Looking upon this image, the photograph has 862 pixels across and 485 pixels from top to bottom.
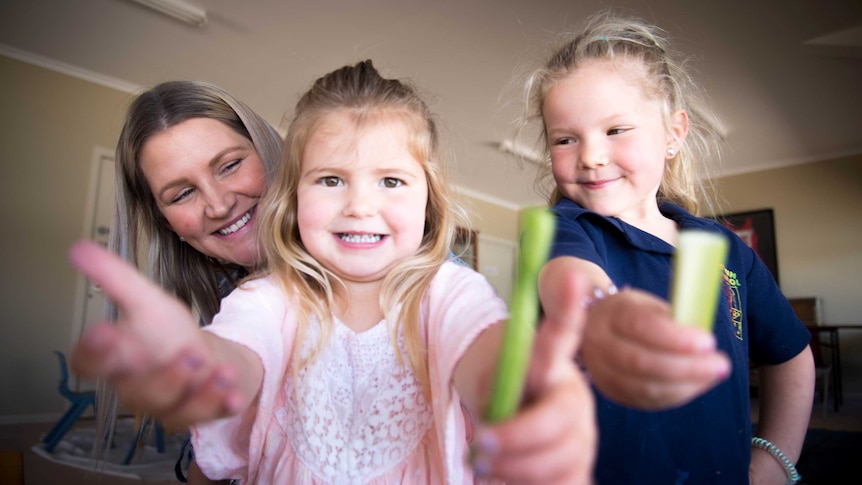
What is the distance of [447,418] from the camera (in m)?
0.61

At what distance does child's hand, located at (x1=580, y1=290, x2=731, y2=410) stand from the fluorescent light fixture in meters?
4.12

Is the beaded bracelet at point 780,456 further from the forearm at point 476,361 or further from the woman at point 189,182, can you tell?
the woman at point 189,182

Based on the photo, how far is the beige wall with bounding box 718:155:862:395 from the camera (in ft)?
19.8

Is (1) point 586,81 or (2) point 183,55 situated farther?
(2) point 183,55

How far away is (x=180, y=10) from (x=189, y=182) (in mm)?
3281

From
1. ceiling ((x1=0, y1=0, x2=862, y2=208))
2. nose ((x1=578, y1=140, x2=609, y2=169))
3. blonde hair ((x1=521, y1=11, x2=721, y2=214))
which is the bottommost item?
nose ((x1=578, y1=140, x2=609, y2=169))

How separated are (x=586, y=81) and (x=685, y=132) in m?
0.26

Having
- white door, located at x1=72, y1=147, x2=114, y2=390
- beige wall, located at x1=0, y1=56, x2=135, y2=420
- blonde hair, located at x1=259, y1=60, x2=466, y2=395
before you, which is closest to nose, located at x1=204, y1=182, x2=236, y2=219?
blonde hair, located at x1=259, y1=60, x2=466, y2=395

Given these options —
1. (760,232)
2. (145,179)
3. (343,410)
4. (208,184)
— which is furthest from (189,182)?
(760,232)

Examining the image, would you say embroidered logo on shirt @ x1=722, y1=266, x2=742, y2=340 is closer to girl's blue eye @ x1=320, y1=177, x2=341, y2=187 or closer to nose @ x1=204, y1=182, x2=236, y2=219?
girl's blue eye @ x1=320, y1=177, x2=341, y2=187

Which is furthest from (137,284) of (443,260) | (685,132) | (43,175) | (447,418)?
(43,175)

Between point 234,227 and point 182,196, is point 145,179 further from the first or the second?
point 234,227

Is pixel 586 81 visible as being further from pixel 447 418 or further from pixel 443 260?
pixel 447 418

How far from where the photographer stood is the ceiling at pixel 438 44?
3.63 metres
